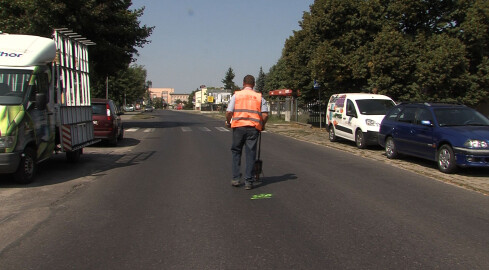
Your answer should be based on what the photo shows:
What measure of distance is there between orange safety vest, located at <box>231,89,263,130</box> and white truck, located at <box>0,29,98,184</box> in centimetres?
365

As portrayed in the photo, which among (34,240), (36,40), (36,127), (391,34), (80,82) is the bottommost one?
(34,240)

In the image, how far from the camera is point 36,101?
25.2 feet

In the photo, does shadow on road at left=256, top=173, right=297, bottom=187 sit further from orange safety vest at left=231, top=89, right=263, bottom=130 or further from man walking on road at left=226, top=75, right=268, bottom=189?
orange safety vest at left=231, top=89, right=263, bottom=130

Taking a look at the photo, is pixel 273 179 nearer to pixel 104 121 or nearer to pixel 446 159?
pixel 446 159

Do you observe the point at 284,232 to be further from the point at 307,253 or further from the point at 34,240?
the point at 34,240

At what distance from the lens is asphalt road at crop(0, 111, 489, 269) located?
4.14m

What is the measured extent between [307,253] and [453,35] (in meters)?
17.0

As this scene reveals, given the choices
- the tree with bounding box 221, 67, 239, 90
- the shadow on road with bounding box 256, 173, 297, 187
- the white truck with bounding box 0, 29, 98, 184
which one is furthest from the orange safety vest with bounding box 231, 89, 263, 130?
the tree with bounding box 221, 67, 239, 90

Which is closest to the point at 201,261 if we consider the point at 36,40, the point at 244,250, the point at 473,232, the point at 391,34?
the point at 244,250

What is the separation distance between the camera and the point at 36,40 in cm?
845

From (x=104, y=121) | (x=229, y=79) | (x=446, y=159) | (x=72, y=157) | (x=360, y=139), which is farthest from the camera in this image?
(x=229, y=79)

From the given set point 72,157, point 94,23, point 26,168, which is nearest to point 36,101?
point 26,168

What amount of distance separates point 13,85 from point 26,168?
1566 millimetres

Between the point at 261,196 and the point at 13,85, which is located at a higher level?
the point at 13,85
